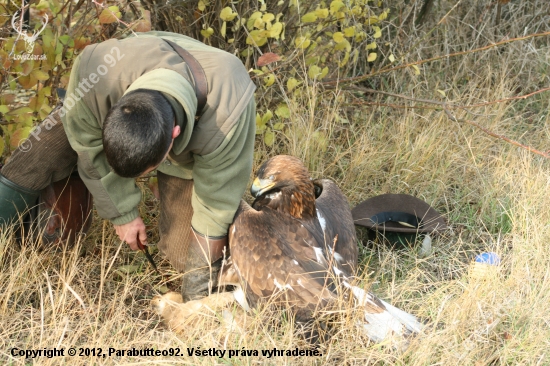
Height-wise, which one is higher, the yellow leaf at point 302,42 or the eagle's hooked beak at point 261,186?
the yellow leaf at point 302,42

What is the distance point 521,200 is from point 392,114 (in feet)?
4.94

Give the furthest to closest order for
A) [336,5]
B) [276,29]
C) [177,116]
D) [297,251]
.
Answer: [336,5] < [276,29] < [297,251] < [177,116]

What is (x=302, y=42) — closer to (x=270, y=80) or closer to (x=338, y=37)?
(x=338, y=37)

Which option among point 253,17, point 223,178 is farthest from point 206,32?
point 223,178

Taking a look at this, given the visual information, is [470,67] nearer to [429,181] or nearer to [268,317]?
[429,181]

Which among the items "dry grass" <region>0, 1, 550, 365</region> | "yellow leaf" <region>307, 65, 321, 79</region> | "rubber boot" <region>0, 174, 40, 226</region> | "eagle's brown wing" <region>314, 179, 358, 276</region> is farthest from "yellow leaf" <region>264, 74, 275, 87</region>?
"rubber boot" <region>0, 174, 40, 226</region>

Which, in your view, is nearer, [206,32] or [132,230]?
[132,230]

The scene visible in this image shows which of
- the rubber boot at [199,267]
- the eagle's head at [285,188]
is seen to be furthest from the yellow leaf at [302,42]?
the rubber boot at [199,267]

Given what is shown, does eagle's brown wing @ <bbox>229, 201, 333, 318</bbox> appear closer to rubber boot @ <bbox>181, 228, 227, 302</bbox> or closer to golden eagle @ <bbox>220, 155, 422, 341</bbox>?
golden eagle @ <bbox>220, 155, 422, 341</bbox>

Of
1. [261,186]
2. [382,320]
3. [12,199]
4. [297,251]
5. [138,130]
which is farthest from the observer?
[261,186]

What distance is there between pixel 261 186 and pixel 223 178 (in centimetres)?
70

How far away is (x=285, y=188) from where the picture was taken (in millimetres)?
3695

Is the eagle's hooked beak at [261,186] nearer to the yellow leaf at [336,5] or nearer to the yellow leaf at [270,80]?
the yellow leaf at [270,80]

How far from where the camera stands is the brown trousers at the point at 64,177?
3.41 meters
